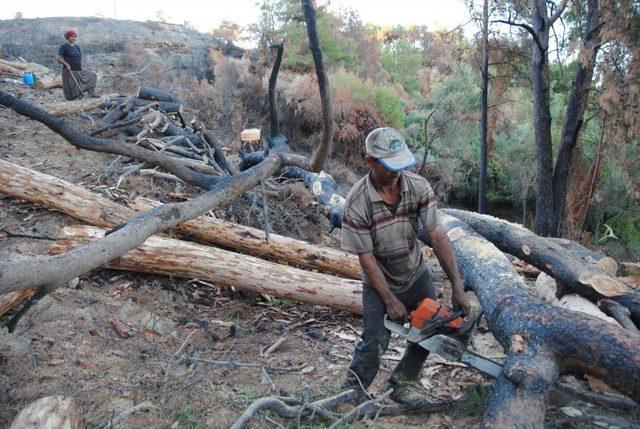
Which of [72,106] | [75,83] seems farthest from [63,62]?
[72,106]

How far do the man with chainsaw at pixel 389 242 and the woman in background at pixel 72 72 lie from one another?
1033 cm

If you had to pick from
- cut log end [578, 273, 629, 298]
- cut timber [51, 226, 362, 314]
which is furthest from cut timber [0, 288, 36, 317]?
cut log end [578, 273, 629, 298]

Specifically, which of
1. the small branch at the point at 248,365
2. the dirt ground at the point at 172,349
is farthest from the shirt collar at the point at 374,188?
the small branch at the point at 248,365

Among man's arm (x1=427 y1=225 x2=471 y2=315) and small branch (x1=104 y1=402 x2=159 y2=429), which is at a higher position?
man's arm (x1=427 y1=225 x2=471 y2=315)

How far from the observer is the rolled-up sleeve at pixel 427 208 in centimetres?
341

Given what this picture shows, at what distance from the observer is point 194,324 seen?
5.35m

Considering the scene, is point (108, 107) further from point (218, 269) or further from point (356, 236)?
point (356, 236)

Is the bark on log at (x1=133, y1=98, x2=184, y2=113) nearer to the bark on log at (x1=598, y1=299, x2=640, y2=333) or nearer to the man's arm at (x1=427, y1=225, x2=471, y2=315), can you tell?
the man's arm at (x1=427, y1=225, x2=471, y2=315)

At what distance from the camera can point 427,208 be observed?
11.2 feet

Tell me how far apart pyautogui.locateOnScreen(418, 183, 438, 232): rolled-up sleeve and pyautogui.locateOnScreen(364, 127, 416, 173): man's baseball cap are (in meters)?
0.35

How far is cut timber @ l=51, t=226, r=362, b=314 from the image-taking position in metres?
5.70

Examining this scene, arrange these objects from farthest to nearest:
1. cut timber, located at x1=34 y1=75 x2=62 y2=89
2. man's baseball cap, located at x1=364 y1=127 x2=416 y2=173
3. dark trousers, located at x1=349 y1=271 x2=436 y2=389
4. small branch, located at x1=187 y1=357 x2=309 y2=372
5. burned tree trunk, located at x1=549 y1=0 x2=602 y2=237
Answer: cut timber, located at x1=34 y1=75 x2=62 y2=89
burned tree trunk, located at x1=549 y1=0 x2=602 y2=237
small branch, located at x1=187 y1=357 x2=309 y2=372
dark trousers, located at x1=349 y1=271 x2=436 y2=389
man's baseball cap, located at x1=364 y1=127 x2=416 y2=173

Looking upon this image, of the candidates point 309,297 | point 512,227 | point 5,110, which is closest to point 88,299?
point 309,297

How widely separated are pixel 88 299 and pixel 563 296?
4680 millimetres
